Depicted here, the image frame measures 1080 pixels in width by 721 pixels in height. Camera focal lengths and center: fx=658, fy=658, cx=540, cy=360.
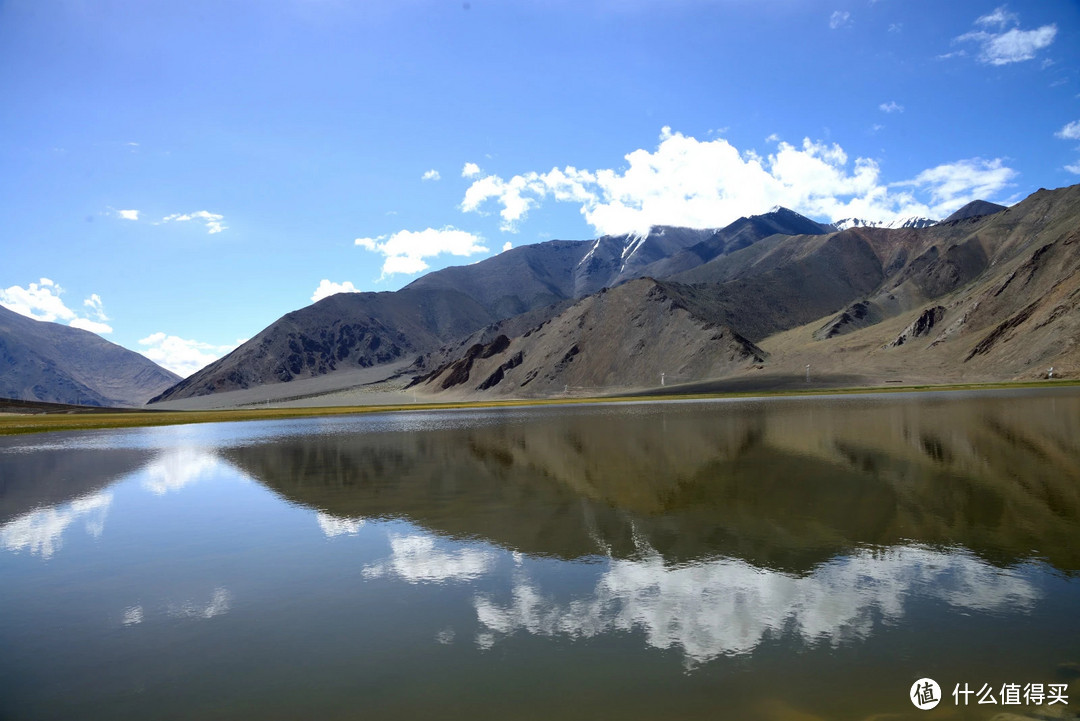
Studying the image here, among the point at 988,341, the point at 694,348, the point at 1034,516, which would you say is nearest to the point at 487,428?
the point at 1034,516

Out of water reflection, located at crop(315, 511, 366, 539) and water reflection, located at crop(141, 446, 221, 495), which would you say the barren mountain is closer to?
water reflection, located at crop(141, 446, 221, 495)

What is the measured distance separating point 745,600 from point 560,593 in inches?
142

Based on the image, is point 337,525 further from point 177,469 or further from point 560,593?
point 177,469

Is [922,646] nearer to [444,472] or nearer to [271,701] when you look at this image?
[271,701]

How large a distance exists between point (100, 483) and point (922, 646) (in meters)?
36.2

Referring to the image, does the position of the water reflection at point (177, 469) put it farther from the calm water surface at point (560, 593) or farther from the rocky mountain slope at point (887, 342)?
the rocky mountain slope at point (887, 342)

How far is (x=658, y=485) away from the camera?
25.7m

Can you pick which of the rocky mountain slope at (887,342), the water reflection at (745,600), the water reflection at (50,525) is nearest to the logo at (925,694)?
the water reflection at (745,600)

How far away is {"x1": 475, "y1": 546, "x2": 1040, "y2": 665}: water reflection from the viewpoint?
11.1m

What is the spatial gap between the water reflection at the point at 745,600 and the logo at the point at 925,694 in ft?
4.95

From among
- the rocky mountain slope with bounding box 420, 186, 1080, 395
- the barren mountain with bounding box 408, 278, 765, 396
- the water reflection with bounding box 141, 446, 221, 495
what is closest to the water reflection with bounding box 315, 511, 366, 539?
the water reflection with bounding box 141, 446, 221, 495

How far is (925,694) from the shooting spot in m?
8.91

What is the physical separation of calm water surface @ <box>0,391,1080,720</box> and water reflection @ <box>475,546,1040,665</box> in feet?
0.23

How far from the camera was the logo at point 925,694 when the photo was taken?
8.67m
